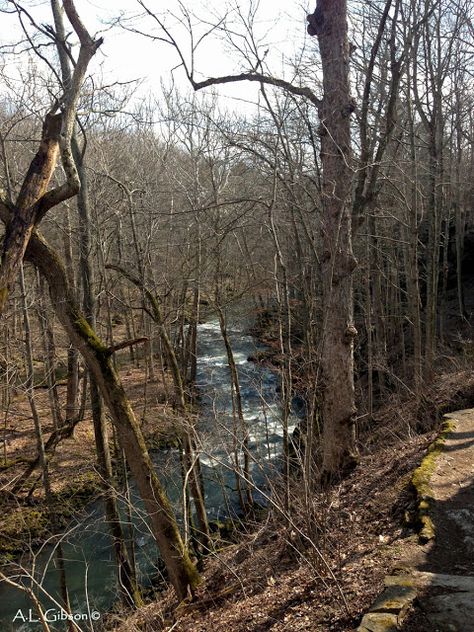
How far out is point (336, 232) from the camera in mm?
6117

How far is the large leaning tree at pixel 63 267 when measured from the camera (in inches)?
195

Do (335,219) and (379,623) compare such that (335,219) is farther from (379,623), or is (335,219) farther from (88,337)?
(379,623)

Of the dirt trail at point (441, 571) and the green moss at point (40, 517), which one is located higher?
the dirt trail at point (441, 571)

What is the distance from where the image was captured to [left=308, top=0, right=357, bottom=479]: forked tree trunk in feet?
20.5

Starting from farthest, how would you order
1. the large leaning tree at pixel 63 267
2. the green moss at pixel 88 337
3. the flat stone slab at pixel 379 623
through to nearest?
the green moss at pixel 88 337 → the large leaning tree at pixel 63 267 → the flat stone slab at pixel 379 623

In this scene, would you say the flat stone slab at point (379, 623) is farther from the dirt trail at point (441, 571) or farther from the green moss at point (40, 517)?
the green moss at point (40, 517)

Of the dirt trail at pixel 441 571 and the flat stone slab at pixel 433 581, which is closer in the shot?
the dirt trail at pixel 441 571

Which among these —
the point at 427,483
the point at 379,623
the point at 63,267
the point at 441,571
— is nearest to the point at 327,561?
the point at 441,571

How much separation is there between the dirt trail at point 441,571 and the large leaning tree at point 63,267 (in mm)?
3172

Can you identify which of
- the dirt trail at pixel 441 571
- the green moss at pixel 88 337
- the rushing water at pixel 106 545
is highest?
the green moss at pixel 88 337

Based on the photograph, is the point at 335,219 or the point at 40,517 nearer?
the point at 335,219

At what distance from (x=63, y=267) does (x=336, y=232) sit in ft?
10.6

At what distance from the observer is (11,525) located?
36.6 feet

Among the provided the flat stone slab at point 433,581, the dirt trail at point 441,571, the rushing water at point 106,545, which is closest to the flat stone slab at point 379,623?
the dirt trail at point 441,571
